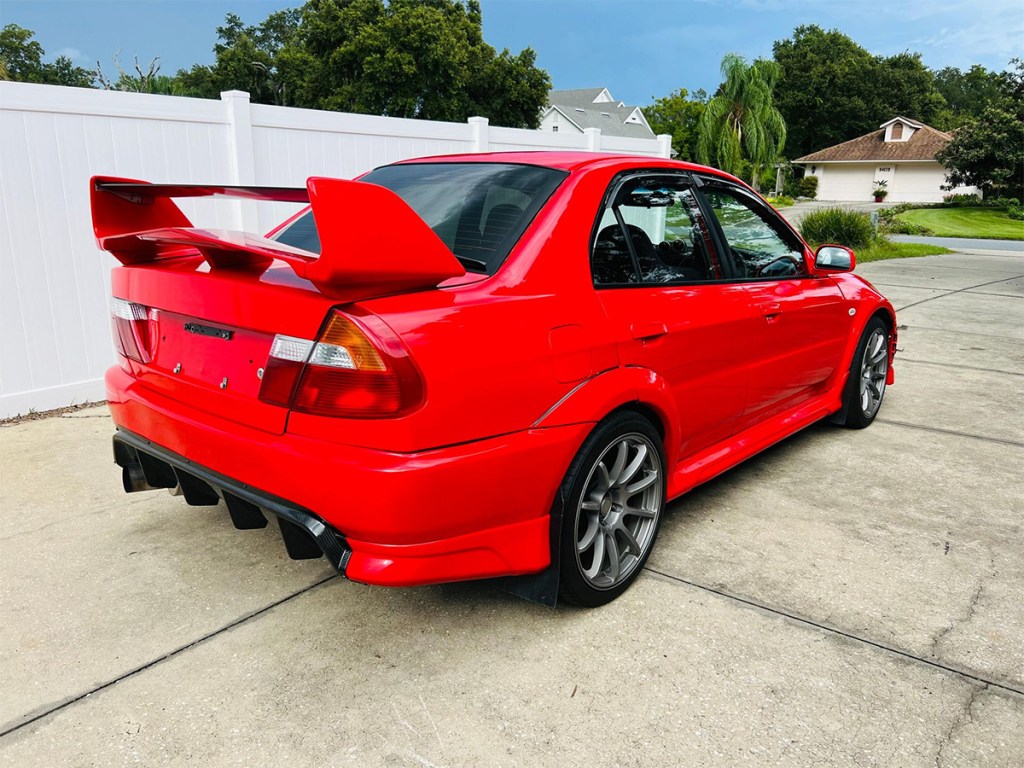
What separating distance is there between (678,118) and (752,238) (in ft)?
231

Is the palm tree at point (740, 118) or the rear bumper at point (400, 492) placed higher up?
the palm tree at point (740, 118)

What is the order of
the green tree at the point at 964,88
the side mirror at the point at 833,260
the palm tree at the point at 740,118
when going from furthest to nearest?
the green tree at the point at 964,88, the palm tree at the point at 740,118, the side mirror at the point at 833,260

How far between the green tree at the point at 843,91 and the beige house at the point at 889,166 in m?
10.8

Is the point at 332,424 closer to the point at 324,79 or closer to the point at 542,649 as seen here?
the point at 542,649

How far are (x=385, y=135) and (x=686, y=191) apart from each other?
416 centimetres

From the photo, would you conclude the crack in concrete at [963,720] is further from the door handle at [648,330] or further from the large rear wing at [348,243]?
the large rear wing at [348,243]

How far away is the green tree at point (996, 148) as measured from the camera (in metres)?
41.1

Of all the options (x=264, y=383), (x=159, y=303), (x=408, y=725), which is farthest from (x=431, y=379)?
(x=159, y=303)

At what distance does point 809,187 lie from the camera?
62.1 m

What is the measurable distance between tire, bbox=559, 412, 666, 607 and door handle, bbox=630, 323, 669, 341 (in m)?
0.30

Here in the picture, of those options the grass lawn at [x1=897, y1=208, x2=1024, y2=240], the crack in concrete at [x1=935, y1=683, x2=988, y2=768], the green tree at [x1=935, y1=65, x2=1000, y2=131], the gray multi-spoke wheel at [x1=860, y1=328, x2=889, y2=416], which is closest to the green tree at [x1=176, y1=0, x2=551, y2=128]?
the grass lawn at [x1=897, y1=208, x2=1024, y2=240]

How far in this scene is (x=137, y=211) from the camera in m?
2.97

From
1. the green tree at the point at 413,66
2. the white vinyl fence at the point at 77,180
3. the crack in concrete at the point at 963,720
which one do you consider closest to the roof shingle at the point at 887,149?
the green tree at the point at 413,66

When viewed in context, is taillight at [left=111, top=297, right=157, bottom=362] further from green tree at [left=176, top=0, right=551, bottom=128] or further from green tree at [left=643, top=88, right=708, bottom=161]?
green tree at [left=643, top=88, right=708, bottom=161]
